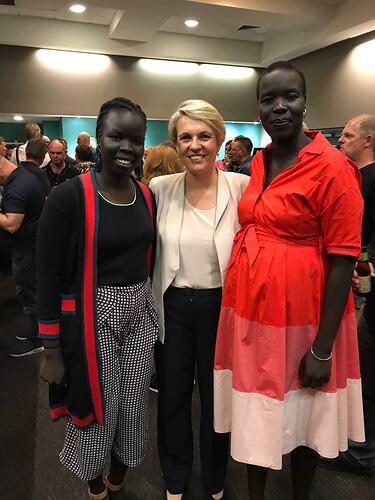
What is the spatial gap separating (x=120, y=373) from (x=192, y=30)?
6857 millimetres

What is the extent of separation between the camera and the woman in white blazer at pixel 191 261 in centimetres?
151

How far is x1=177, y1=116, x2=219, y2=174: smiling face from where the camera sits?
59.4 inches

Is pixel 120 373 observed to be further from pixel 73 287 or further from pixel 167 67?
pixel 167 67

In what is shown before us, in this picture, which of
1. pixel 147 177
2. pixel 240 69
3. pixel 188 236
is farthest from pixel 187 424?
pixel 240 69

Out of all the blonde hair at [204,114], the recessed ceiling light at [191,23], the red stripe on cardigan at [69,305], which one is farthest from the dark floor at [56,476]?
the recessed ceiling light at [191,23]

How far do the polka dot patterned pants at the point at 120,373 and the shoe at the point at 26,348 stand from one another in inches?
71.0

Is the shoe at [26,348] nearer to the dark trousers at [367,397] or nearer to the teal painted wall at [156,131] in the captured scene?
the dark trousers at [367,397]

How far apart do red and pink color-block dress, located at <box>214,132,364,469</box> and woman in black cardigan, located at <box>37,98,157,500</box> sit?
33cm

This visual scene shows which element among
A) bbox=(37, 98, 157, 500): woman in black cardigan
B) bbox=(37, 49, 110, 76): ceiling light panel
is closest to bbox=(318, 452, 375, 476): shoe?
Answer: bbox=(37, 98, 157, 500): woman in black cardigan

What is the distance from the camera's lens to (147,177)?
2664mm

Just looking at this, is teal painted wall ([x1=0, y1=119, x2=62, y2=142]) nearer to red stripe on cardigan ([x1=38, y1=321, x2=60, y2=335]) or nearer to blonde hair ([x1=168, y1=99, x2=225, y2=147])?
blonde hair ([x1=168, y1=99, x2=225, y2=147])

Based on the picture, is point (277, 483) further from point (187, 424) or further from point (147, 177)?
point (147, 177)

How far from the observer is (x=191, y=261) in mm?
1514

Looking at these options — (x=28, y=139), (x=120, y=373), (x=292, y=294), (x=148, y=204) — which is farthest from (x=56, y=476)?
(x=28, y=139)
